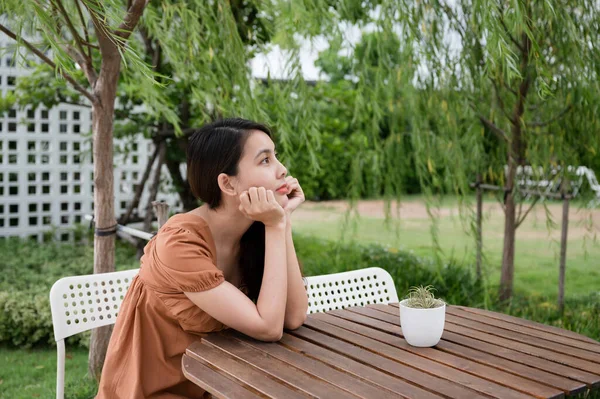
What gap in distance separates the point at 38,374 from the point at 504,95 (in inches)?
127

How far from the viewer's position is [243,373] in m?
1.59

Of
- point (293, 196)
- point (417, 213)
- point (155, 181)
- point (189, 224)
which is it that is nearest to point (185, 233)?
point (189, 224)

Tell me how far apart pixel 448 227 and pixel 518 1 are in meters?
9.63

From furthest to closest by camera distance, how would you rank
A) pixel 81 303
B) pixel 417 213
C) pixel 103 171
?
pixel 417 213 < pixel 103 171 < pixel 81 303

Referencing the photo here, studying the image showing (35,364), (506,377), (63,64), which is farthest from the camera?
(35,364)

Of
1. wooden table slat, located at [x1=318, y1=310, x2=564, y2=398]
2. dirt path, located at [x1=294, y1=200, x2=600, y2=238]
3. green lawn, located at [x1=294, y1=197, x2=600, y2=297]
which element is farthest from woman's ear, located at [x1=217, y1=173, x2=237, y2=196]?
dirt path, located at [x1=294, y1=200, x2=600, y2=238]

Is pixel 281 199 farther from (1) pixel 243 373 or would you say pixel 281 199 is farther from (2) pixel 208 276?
(1) pixel 243 373

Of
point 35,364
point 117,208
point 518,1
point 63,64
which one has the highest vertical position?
point 518,1

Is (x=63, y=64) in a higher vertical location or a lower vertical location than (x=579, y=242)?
higher

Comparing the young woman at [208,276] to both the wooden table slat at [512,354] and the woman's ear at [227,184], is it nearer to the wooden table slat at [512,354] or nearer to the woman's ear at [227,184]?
the woman's ear at [227,184]

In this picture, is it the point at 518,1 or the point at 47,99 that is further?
the point at 47,99

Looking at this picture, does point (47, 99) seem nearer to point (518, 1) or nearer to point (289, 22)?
point (289, 22)

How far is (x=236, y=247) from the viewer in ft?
6.83

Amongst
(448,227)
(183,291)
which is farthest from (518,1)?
(448,227)
